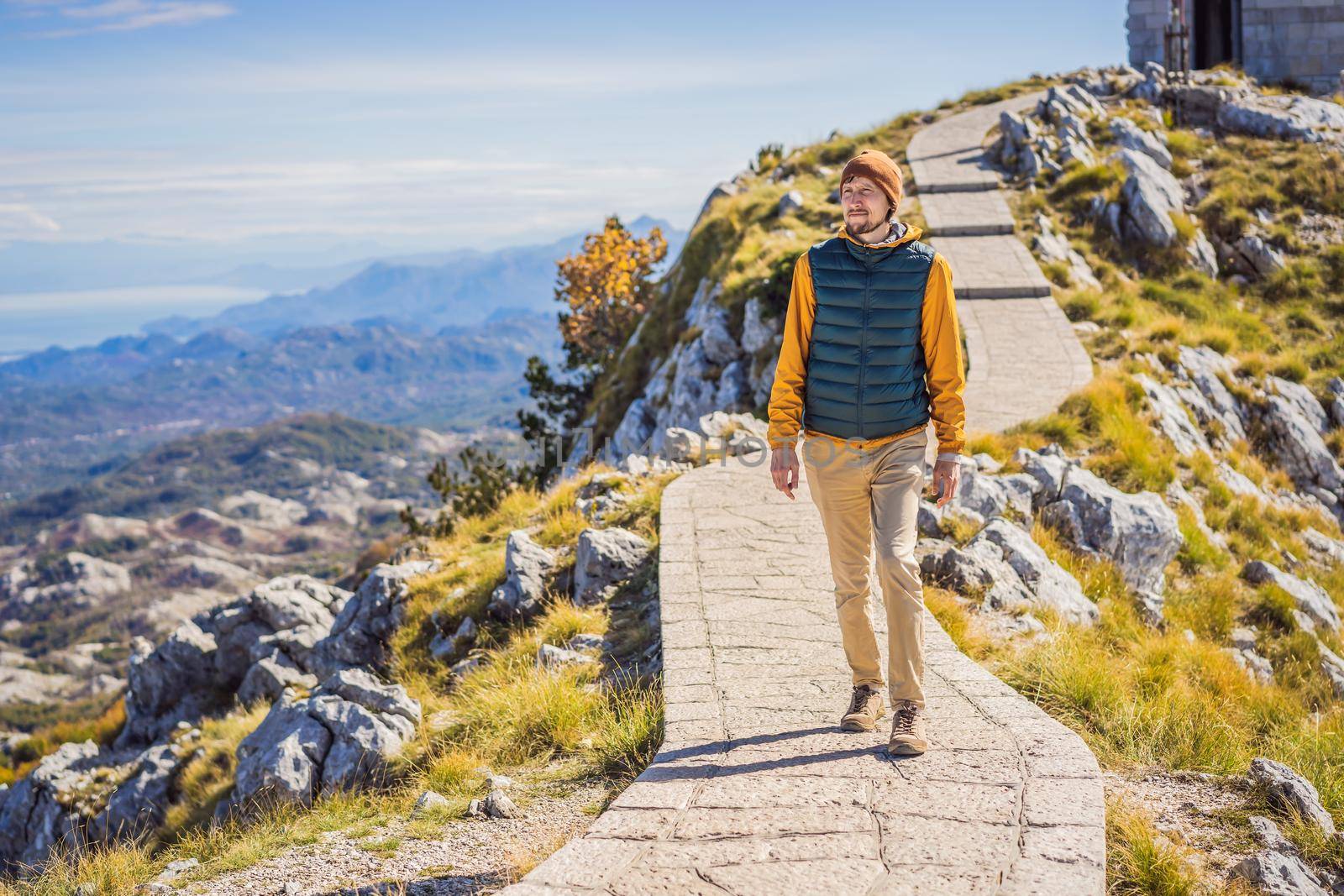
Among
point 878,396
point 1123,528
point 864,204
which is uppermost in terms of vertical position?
point 864,204

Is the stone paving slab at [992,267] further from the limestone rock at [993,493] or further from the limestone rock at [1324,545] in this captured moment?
the limestone rock at [993,493]

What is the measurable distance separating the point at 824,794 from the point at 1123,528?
18.9 feet

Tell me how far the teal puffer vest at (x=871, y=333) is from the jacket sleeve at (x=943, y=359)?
1.6 inches

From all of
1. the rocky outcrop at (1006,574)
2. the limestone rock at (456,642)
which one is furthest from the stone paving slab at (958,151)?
the limestone rock at (456,642)

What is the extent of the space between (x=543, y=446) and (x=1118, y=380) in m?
15.2

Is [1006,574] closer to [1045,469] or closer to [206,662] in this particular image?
[1045,469]

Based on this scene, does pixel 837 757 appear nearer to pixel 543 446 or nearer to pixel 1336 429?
pixel 1336 429

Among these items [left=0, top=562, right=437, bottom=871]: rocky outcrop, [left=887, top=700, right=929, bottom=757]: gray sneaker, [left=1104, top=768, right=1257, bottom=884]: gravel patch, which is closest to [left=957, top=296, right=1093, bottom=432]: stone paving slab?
[left=1104, top=768, right=1257, bottom=884]: gravel patch

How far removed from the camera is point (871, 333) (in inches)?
172

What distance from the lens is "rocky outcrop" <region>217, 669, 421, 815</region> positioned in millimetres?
6125

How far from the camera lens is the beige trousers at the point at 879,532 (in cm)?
430

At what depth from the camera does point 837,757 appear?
14.3 feet

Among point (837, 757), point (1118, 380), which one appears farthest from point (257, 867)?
point (1118, 380)

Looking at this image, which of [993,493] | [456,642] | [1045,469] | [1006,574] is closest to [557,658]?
[456,642]
